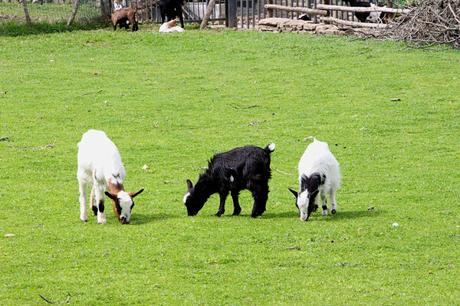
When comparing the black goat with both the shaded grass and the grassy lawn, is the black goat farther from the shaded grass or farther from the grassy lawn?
the shaded grass

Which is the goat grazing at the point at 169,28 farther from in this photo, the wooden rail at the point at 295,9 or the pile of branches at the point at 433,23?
the pile of branches at the point at 433,23

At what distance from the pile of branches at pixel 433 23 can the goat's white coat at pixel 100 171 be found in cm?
1569

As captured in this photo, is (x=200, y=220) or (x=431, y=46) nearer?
(x=200, y=220)

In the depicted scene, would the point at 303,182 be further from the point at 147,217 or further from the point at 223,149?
the point at 223,149

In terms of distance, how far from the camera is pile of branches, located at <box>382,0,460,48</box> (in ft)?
92.3

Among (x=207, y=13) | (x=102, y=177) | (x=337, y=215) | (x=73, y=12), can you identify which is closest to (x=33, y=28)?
(x=73, y=12)

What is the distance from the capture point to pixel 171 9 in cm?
3475

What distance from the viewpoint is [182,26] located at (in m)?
35.0

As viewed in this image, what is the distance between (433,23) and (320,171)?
50.6ft

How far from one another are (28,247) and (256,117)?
10.1 meters

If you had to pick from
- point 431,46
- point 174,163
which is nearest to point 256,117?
point 174,163

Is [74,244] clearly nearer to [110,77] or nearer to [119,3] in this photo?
[110,77]

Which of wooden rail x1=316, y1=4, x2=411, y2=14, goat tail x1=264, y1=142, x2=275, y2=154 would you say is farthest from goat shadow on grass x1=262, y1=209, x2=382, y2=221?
wooden rail x1=316, y1=4, x2=411, y2=14

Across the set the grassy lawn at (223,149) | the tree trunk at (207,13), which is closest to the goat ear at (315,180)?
the grassy lawn at (223,149)
